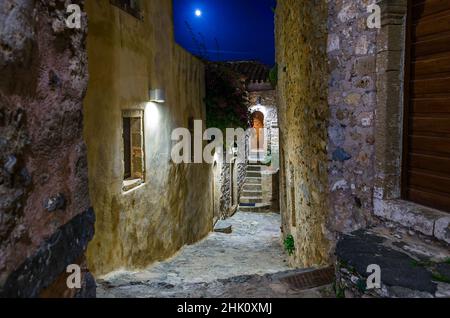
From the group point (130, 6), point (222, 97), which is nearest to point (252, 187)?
point (222, 97)

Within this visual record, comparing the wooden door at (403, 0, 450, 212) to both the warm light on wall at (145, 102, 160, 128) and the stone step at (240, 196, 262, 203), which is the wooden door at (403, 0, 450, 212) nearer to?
the warm light on wall at (145, 102, 160, 128)

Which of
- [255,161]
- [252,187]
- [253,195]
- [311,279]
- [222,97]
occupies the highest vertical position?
[222,97]

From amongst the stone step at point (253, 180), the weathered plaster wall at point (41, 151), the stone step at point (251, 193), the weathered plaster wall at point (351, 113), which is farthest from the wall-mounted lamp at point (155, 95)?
the stone step at point (253, 180)

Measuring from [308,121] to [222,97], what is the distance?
563 cm

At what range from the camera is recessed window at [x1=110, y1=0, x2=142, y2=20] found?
4955mm

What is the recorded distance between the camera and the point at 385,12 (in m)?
3.27

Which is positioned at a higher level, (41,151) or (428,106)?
(428,106)

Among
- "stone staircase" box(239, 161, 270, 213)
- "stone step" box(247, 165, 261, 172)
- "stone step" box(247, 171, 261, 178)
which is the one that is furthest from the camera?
"stone step" box(247, 165, 261, 172)

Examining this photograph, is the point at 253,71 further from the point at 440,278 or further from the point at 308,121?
the point at 440,278

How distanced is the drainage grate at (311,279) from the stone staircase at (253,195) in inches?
494

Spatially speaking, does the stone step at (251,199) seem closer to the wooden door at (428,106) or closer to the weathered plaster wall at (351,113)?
the weathered plaster wall at (351,113)

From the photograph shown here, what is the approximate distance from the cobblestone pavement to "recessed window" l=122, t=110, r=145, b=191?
140cm

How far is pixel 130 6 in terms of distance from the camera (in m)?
5.52

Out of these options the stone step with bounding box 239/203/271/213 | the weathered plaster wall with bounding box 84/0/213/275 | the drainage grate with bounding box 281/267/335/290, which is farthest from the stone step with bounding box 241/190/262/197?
the drainage grate with bounding box 281/267/335/290
